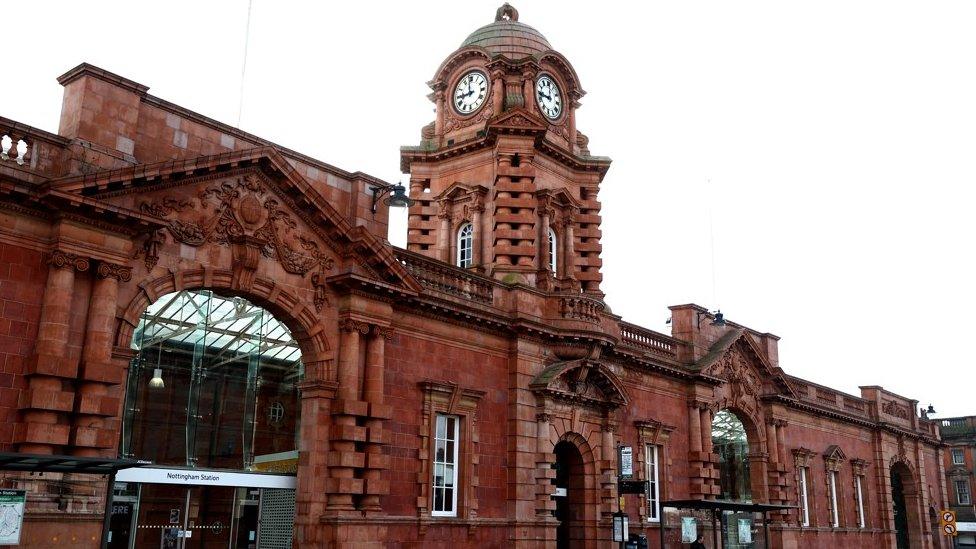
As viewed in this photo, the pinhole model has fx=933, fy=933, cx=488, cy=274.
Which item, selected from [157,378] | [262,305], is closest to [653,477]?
[262,305]

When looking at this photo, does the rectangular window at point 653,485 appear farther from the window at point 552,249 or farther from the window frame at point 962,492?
the window frame at point 962,492

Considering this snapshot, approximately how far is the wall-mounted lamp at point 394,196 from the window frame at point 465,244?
7805 mm

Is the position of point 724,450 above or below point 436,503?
above

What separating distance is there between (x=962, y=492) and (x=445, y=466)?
53.7 meters

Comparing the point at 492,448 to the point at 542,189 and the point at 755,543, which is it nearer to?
the point at 542,189

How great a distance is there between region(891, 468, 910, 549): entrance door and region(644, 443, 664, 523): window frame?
23.4 m

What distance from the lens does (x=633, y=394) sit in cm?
3170

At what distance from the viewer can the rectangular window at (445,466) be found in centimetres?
2477

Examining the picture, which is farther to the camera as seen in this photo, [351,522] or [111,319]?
[351,522]

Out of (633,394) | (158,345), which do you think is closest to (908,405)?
(633,394)

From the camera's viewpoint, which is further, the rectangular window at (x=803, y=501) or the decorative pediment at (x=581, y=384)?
the rectangular window at (x=803, y=501)

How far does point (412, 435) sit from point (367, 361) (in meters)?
2.50

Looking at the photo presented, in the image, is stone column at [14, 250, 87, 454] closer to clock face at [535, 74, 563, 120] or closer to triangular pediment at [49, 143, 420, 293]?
triangular pediment at [49, 143, 420, 293]

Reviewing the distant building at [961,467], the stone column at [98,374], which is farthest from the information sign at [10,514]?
the distant building at [961,467]
